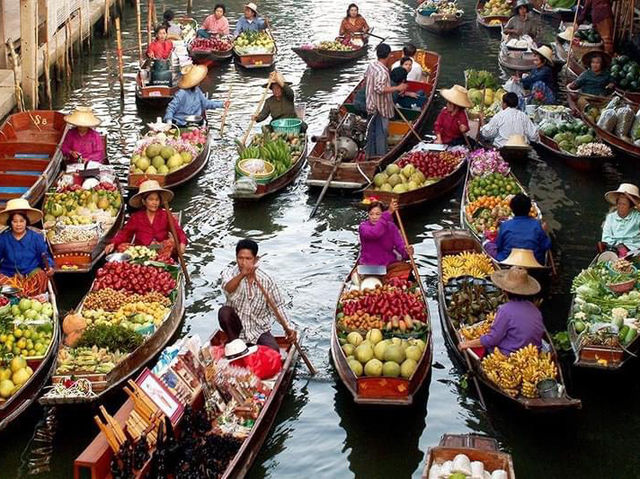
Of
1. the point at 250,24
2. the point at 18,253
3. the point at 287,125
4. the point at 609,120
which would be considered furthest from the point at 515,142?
the point at 250,24

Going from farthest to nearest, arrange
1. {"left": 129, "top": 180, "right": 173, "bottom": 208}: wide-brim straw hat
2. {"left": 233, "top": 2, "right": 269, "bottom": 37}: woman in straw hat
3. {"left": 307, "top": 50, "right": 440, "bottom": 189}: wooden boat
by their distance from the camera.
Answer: {"left": 233, "top": 2, "right": 269, "bottom": 37}: woman in straw hat, {"left": 307, "top": 50, "right": 440, "bottom": 189}: wooden boat, {"left": 129, "top": 180, "right": 173, "bottom": 208}: wide-brim straw hat

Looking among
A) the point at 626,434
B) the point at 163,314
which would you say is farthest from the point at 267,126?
the point at 626,434

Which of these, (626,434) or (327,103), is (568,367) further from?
(327,103)

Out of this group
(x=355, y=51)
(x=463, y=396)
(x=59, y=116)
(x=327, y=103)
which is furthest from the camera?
(x=355, y=51)

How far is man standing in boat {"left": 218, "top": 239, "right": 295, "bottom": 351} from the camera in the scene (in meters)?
9.41

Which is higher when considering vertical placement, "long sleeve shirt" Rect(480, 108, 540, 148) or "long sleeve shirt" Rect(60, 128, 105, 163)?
"long sleeve shirt" Rect(480, 108, 540, 148)

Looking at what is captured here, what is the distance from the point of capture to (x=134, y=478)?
7.40m

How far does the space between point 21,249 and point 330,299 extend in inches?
143

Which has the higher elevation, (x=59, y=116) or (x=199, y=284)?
(x=59, y=116)

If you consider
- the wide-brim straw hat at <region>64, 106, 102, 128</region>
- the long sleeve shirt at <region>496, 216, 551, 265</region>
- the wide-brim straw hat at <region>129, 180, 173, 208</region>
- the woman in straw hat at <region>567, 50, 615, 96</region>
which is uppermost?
the woman in straw hat at <region>567, 50, 615, 96</region>

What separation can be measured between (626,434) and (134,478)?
4708 mm

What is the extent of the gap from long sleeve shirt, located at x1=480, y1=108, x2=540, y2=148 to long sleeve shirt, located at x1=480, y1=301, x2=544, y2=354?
699 cm

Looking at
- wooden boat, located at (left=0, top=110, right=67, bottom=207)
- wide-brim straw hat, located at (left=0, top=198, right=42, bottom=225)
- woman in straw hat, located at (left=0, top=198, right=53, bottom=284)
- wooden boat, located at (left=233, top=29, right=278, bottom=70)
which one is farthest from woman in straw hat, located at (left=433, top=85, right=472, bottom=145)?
wooden boat, located at (left=233, top=29, right=278, bottom=70)

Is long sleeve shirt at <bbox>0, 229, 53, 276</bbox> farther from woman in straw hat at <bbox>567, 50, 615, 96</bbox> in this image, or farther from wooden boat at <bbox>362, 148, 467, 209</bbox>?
woman in straw hat at <bbox>567, 50, 615, 96</bbox>
